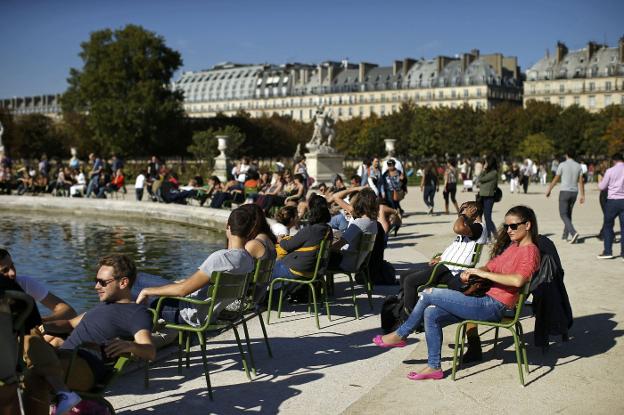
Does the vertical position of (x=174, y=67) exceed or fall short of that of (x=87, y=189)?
it exceeds it

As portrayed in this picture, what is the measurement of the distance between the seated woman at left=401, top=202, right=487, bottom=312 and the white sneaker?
3.16 metres

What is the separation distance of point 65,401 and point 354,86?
12604cm

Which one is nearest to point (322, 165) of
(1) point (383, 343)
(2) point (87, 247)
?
(2) point (87, 247)

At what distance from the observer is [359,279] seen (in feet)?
29.2

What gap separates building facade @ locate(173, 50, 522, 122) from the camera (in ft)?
383

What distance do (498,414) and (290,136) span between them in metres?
94.6

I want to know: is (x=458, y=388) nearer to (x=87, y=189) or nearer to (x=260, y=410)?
(x=260, y=410)

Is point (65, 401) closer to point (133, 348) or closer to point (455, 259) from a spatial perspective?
point (133, 348)

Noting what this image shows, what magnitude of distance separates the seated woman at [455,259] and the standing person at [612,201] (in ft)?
16.9

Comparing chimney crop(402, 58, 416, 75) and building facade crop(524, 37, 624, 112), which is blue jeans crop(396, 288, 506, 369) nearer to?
building facade crop(524, 37, 624, 112)

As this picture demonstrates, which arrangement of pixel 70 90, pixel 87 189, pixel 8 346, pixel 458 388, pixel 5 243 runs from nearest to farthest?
pixel 8 346
pixel 458 388
pixel 5 243
pixel 87 189
pixel 70 90

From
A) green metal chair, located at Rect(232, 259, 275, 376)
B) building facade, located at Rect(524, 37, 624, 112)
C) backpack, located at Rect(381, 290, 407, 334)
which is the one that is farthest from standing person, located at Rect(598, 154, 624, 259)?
building facade, located at Rect(524, 37, 624, 112)

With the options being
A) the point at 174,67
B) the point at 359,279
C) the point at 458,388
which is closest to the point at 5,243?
the point at 359,279

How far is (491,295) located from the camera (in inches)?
237
